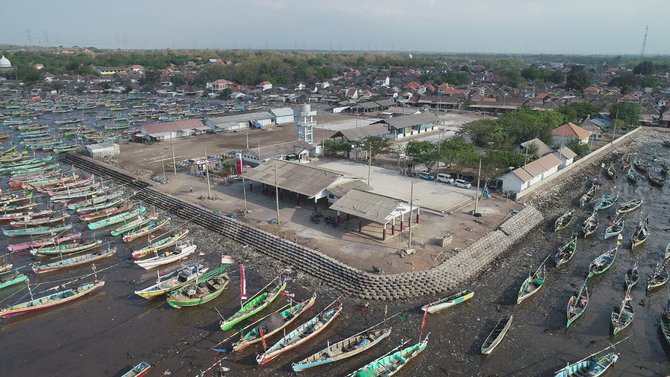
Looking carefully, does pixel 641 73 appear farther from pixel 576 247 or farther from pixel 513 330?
pixel 513 330

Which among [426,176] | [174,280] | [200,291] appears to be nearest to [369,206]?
[200,291]

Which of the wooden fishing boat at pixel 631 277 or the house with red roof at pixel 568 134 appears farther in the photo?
the house with red roof at pixel 568 134

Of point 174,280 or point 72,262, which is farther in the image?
point 72,262

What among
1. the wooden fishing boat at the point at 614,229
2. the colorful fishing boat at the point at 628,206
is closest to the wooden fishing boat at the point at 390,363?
the wooden fishing boat at the point at 614,229

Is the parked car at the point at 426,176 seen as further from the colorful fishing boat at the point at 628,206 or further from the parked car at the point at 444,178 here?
the colorful fishing boat at the point at 628,206

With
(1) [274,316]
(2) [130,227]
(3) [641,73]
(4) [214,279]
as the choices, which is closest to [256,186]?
(2) [130,227]

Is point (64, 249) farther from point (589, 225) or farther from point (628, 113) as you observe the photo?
point (628, 113)
